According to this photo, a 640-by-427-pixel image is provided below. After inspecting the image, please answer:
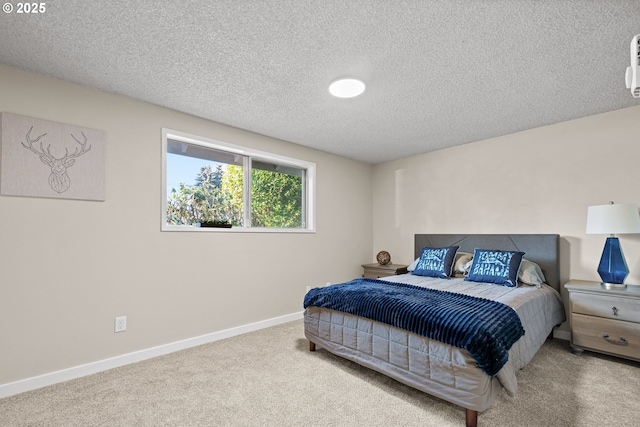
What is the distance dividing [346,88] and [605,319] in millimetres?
2989

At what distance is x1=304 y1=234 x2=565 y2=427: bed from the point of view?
1.76 meters

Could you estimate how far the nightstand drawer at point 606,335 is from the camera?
8.08 feet

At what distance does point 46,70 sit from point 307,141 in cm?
256

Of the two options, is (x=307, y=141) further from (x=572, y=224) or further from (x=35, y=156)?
(x=572, y=224)

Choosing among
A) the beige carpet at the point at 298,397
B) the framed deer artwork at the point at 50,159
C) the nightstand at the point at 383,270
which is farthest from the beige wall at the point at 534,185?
the framed deer artwork at the point at 50,159

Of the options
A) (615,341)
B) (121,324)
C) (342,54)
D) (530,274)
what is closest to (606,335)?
(615,341)

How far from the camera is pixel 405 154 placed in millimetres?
4535

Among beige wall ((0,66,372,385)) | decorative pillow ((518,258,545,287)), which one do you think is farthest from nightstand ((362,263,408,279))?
decorative pillow ((518,258,545,287))

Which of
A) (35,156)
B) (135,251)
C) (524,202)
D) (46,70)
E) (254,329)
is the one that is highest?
(46,70)

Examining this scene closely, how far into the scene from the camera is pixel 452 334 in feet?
5.95

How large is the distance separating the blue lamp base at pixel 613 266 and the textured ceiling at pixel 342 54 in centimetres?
134

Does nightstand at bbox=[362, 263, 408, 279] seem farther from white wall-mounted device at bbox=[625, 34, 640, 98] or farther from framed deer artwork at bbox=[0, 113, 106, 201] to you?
framed deer artwork at bbox=[0, 113, 106, 201]

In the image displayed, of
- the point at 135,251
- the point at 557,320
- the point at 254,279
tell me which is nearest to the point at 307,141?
the point at 254,279

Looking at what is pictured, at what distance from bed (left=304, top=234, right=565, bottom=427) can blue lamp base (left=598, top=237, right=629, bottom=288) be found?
46 cm
